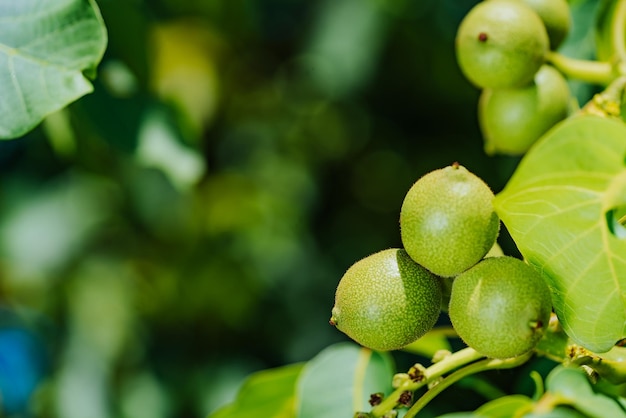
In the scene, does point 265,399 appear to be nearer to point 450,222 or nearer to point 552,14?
point 450,222

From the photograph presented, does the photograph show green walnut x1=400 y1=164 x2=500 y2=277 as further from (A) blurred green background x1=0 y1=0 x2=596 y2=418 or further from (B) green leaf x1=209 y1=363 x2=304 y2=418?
(A) blurred green background x1=0 y1=0 x2=596 y2=418

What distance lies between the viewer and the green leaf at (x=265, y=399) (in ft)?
6.41

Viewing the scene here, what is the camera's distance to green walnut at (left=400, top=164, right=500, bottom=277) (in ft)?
4.30

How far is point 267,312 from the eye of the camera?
3.70 m

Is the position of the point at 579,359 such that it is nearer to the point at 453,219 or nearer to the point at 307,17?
the point at 453,219

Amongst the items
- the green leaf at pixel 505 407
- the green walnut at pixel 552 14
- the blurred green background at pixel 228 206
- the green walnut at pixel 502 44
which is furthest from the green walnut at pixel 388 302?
the blurred green background at pixel 228 206

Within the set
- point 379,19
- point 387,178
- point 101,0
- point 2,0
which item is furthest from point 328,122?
point 2,0

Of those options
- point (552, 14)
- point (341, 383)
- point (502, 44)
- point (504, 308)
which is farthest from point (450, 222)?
point (552, 14)

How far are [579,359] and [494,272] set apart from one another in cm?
25

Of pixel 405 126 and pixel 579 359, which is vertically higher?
pixel 579 359

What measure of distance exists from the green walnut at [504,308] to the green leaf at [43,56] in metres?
0.77

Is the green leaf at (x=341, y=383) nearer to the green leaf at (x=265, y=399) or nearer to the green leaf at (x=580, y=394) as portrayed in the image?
the green leaf at (x=265, y=399)

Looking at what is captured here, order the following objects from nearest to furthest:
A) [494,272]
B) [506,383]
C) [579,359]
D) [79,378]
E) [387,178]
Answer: [494,272] < [579,359] < [506,383] < [79,378] < [387,178]

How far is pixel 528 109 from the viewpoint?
5.82ft
